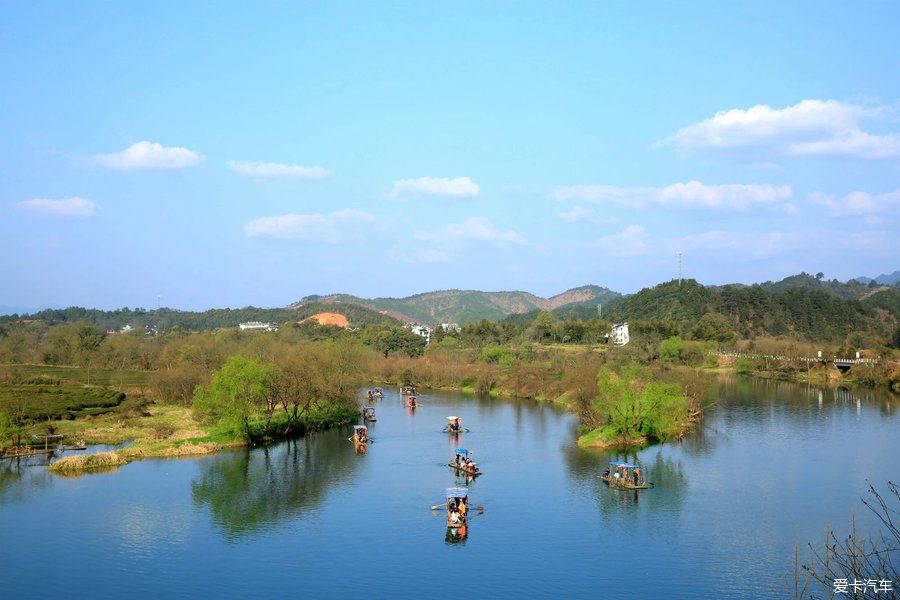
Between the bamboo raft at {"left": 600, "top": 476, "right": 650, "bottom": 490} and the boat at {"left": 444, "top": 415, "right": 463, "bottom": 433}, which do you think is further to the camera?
the boat at {"left": 444, "top": 415, "right": 463, "bottom": 433}

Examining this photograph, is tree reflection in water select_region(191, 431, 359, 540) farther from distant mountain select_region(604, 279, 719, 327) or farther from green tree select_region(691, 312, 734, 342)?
distant mountain select_region(604, 279, 719, 327)

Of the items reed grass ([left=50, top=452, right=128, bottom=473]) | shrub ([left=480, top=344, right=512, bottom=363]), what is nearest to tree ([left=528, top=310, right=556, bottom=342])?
shrub ([left=480, top=344, right=512, bottom=363])

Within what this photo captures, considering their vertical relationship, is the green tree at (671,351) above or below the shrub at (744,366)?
above

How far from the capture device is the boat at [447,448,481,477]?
140 feet

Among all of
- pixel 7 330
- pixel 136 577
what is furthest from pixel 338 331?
pixel 136 577

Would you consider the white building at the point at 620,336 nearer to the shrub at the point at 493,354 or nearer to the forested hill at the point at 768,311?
the forested hill at the point at 768,311

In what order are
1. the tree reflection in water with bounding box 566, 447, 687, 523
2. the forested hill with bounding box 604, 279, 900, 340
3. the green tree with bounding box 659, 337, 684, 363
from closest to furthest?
the tree reflection in water with bounding box 566, 447, 687, 523, the green tree with bounding box 659, 337, 684, 363, the forested hill with bounding box 604, 279, 900, 340

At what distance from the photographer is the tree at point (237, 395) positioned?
50.2 metres

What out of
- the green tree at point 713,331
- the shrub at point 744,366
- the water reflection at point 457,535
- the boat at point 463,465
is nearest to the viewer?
the water reflection at point 457,535

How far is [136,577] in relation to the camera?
28.3 metres

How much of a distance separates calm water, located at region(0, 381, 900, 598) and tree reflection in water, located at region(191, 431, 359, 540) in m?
0.15

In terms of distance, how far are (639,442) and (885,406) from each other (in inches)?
1227

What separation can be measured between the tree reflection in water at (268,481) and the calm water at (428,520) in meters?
0.15

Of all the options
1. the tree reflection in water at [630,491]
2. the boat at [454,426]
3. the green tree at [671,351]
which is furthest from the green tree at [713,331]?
the tree reflection in water at [630,491]
